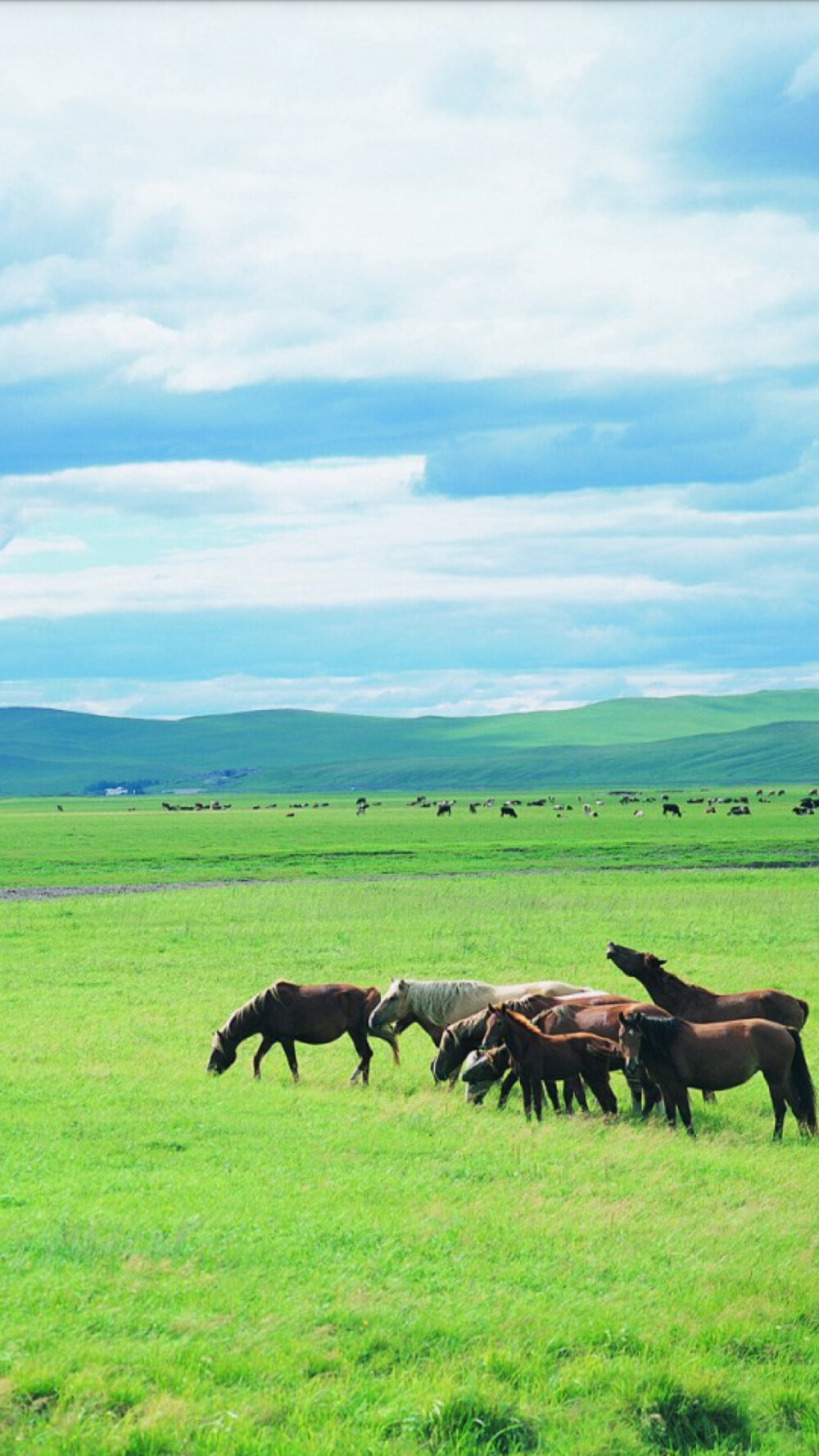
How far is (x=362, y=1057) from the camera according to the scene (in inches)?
738

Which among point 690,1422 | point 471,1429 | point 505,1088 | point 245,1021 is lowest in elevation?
point 690,1422

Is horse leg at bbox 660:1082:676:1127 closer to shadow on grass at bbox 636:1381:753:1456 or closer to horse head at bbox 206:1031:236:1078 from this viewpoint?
horse head at bbox 206:1031:236:1078

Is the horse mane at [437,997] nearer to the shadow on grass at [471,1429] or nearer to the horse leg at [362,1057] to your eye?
the horse leg at [362,1057]

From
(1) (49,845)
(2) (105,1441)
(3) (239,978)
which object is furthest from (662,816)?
(2) (105,1441)

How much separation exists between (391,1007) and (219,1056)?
2459 millimetres

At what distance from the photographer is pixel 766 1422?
8469 mm

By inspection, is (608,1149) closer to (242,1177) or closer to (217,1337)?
(242,1177)

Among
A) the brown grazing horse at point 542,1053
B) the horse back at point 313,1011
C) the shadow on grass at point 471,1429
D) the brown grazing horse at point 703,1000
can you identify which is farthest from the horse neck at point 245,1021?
the shadow on grass at point 471,1429

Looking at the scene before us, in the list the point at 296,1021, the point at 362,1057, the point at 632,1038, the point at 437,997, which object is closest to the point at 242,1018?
the point at 296,1021

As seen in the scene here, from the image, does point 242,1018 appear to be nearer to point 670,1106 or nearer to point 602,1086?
point 602,1086

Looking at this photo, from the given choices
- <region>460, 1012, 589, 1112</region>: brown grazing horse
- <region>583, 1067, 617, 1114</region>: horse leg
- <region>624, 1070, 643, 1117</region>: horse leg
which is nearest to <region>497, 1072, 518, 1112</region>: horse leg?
<region>460, 1012, 589, 1112</region>: brown grazing horse

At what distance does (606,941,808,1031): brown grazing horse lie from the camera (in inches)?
701

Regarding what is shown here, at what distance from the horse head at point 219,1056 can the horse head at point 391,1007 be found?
6.58 feet

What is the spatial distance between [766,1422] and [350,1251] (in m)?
3.49
